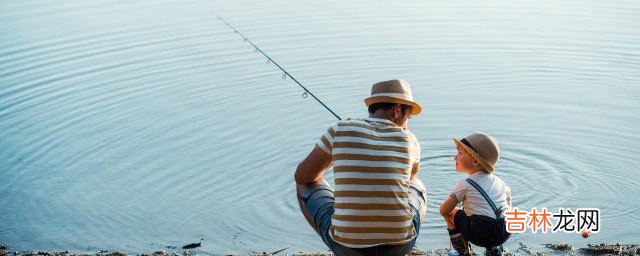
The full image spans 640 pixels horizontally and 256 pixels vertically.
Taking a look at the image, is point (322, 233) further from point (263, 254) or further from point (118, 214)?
point (118, 214)

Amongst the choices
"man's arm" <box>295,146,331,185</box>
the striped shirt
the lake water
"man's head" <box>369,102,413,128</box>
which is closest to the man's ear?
"man's head" <box>369,102,413,128</box>

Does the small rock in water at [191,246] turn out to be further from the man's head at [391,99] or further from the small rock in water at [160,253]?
the man's head at [391,99]

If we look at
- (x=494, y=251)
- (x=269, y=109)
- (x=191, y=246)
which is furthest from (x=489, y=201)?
(x=269, y=109)

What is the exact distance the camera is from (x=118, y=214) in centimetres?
703

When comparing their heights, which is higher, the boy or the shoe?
the boy

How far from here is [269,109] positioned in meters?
9.45

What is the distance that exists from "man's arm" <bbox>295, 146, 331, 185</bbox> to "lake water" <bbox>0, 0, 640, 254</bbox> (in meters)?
1.87

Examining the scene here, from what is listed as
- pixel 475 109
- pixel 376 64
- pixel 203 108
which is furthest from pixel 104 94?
pixel 475 109

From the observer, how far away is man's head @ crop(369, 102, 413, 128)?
13.6 ft

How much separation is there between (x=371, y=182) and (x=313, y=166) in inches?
17.7

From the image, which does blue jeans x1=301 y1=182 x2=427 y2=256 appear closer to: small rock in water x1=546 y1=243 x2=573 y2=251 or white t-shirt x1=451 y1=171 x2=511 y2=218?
white t-shirt x1=451 y1=171 x2=511 y2=218

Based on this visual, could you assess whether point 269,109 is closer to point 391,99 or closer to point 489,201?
point 489,201

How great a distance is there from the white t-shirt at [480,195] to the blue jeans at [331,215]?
233 millimetres

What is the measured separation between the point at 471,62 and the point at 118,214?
5672 millimetres
